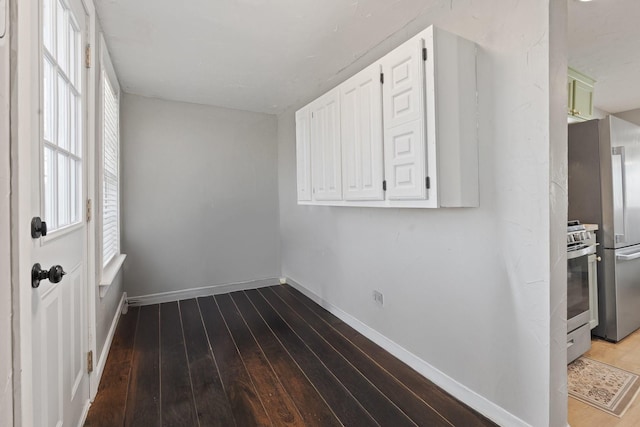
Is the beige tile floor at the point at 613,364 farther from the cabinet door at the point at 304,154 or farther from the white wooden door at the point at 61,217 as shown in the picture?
the white wooden door at the point at 61,217

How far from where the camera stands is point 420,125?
1.64 metres

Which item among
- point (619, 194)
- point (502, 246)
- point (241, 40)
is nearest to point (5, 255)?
point (502, 246)

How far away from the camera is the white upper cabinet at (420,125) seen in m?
1.61

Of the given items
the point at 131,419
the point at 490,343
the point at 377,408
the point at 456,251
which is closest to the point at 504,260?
the point at 456,251

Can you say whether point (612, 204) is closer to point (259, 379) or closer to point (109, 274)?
point (259, 379)

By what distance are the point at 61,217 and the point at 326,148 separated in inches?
68.4

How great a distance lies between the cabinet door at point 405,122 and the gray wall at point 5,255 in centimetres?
159

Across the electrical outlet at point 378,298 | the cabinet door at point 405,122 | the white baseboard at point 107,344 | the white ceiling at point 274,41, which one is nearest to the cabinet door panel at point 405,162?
the cabinet door at point 405,122

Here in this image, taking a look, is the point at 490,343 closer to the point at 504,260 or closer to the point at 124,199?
the point at 504,260

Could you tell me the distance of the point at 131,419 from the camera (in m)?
1.71

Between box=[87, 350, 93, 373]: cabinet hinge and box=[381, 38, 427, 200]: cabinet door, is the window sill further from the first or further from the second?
box=[381, 38, 427, 200]: cabinet door

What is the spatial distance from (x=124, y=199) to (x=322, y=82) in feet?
8.22

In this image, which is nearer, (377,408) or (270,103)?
(377,408)

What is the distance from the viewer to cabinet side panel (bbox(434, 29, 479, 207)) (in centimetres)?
162
